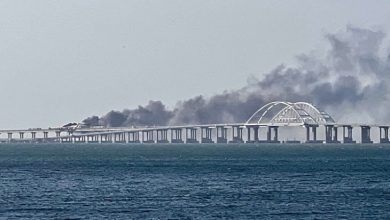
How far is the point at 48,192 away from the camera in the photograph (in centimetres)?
7425

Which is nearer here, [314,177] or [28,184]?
[28,184]

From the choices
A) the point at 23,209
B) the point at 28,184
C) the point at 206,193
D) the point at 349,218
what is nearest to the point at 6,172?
the point at 28,184

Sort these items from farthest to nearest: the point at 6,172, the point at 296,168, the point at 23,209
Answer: the point at 296,168 → the point at 6,172 → the point at 23,209

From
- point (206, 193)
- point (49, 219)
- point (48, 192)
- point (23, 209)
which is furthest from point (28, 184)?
point (49, 219)

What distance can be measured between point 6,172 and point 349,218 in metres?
49.9

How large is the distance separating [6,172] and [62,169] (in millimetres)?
7639

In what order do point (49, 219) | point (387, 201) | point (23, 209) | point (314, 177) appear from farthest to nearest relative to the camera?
point (314, 177)
point (387, 201)
point (23, 209)
point (49, 219)

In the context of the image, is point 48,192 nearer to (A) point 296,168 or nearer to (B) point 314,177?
(B) point 314,177

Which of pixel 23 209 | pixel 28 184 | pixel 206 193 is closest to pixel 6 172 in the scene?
pixel 28 184

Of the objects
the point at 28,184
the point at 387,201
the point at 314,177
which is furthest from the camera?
the point at 314,177

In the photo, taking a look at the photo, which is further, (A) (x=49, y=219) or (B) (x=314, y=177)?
(B) (x=314, y=177)

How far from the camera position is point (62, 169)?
109 metres

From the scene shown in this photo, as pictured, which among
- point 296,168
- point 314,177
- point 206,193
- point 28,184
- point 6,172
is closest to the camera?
point 206,193

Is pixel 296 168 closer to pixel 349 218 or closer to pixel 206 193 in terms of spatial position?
pixel 206 193
